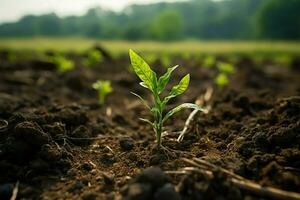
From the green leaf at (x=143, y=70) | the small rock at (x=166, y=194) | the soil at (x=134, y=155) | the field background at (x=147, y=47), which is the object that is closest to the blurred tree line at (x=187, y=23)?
the field background at (x=147, y=47)

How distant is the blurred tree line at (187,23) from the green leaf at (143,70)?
2115 inches

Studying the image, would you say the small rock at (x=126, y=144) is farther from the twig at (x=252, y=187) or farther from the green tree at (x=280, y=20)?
the green tree at (x=280, y=20)

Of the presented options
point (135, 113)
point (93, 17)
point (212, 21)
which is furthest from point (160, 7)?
point (135, 113)

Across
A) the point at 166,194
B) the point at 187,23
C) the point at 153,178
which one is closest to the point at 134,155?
the point at 153,178

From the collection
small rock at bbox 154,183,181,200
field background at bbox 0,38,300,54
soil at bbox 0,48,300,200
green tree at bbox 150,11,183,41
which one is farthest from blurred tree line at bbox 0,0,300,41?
small rock at bbox 154,183,181,200

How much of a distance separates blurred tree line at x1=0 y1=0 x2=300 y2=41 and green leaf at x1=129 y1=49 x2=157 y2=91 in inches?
2115

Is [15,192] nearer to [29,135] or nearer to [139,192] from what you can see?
[29,135]

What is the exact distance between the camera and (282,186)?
186 cm

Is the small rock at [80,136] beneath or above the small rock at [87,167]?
above

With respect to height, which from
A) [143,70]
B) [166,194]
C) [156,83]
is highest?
[143,70]

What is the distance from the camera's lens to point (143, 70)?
2.41 meters

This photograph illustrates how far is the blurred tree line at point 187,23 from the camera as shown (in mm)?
54094

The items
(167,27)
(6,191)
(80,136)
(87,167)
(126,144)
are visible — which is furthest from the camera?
(167,27)

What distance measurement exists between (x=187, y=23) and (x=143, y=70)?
9870cm
